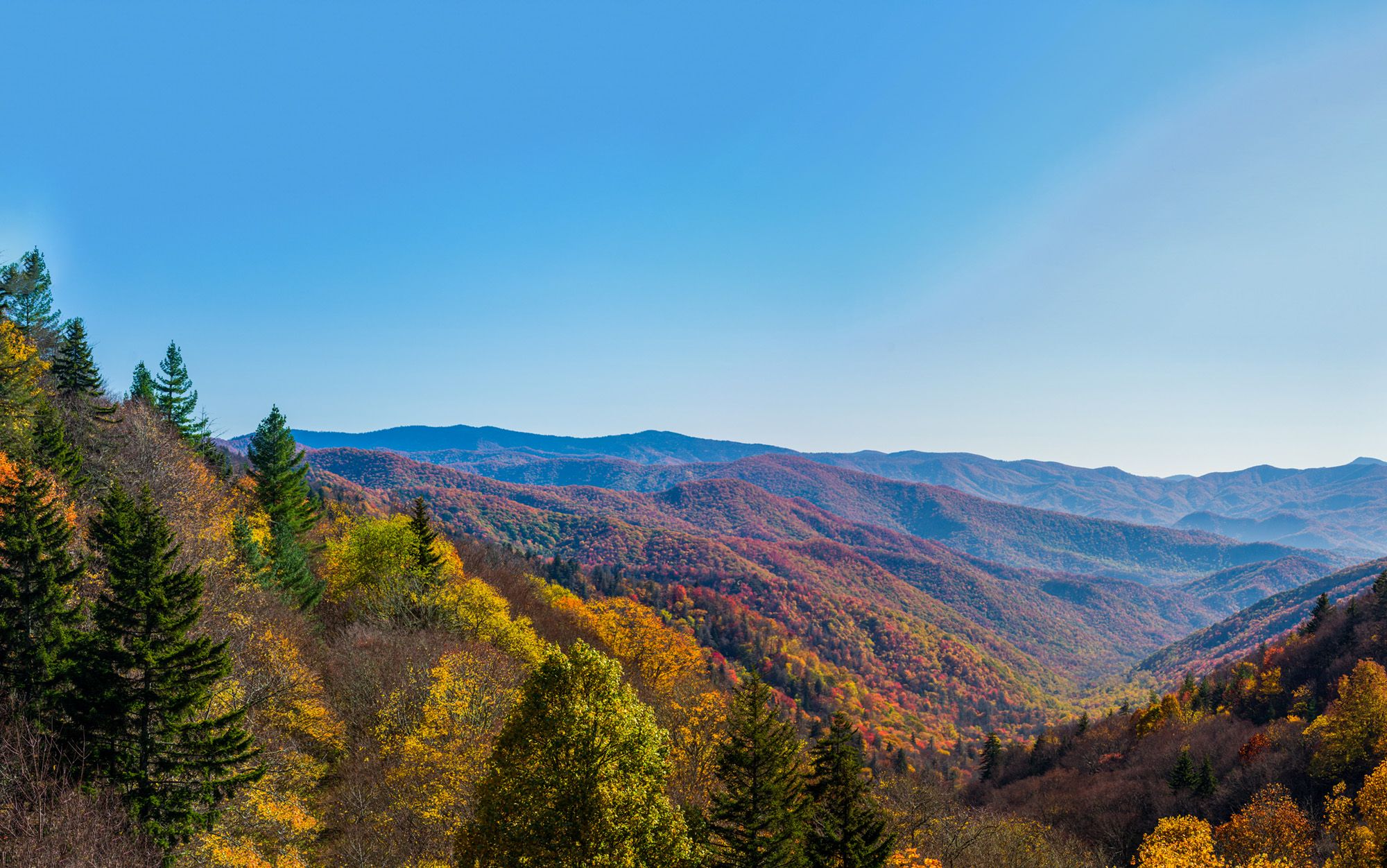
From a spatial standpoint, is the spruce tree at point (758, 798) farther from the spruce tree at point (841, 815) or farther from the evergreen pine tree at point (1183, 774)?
the evergreen pine tree at point (1183, 774)

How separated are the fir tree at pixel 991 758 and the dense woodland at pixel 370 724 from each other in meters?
25.7

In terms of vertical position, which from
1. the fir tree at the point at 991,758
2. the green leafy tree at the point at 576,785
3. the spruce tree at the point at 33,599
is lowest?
the fir tree at the point at 991,758

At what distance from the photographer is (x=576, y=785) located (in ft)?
52.4

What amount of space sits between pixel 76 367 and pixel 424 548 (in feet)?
98.4

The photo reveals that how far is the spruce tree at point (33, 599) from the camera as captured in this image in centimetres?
1870

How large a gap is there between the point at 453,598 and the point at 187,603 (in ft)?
82.2

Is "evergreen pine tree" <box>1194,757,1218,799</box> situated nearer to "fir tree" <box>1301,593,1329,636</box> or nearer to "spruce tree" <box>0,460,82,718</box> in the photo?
"fir tree" <box>1301,593,1329,636</box>

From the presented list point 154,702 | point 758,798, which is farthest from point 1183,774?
point 154,702

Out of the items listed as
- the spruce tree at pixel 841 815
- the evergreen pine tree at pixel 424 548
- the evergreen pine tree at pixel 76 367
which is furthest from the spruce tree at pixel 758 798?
the evergreen pine tree at pixel 76 367

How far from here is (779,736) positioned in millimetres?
21812

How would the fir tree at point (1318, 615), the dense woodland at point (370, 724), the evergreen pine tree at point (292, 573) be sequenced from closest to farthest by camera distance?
the dense woodland at point (370, 724)
the evergreen pine tree at point (292, 573)
the fir tree at point (1318, 615)

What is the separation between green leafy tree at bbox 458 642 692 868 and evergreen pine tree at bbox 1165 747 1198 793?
74.7 metres

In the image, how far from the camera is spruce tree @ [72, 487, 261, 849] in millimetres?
18250

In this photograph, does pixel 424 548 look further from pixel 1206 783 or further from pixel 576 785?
pixel 1206 783
